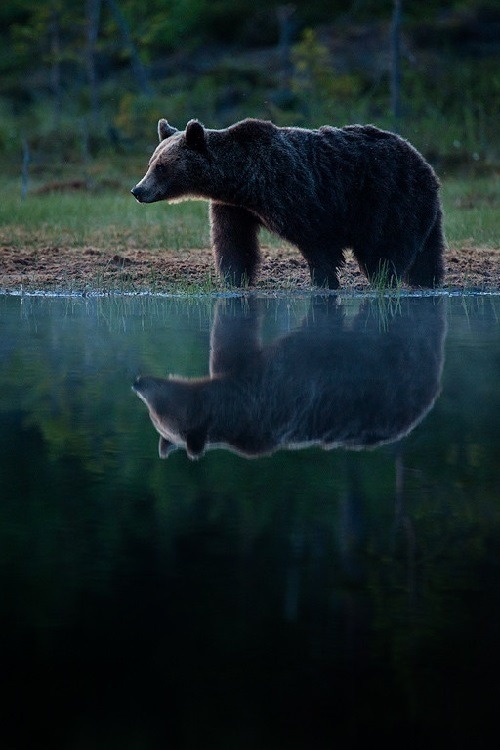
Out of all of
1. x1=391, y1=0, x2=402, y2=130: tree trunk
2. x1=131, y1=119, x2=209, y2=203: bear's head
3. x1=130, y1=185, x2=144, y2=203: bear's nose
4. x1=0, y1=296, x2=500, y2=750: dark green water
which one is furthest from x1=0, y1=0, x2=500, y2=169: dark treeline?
x1=0, y1=296, x2=500, y2=750: dark green water

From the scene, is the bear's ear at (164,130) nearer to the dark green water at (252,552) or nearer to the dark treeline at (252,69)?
the dark green water at (252,552)

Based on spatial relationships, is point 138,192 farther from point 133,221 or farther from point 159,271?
point 133,221

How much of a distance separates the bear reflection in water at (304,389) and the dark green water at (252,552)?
22mm

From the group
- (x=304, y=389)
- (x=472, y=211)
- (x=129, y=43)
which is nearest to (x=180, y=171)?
(x=304, y=389)

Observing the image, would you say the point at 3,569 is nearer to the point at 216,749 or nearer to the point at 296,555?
the point at 296,555

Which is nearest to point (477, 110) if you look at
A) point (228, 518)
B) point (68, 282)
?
point (68, 282)

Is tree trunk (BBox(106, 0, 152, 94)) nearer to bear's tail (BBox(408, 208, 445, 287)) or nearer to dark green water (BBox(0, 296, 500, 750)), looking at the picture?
bear's tail (BBox(408, 208, 445, 287))

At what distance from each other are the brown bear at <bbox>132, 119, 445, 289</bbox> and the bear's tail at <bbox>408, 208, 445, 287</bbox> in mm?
222

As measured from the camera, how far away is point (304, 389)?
253 inches

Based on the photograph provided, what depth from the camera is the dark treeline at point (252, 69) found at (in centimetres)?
2556

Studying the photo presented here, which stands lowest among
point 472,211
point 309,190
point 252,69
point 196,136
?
point 309,190

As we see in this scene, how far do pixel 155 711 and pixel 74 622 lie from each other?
57 centimetres

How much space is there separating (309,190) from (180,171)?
103cm

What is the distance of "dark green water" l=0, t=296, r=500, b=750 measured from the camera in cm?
285
